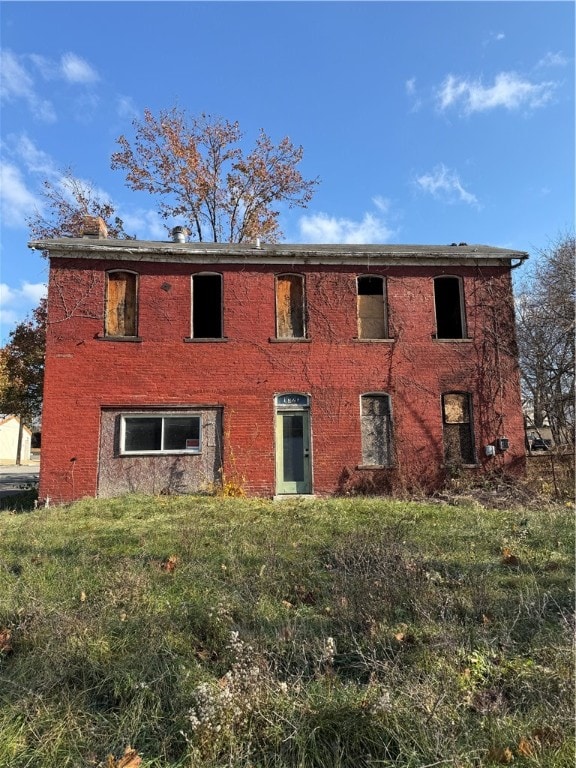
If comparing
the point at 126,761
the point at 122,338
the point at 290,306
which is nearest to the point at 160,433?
the point at 122,338

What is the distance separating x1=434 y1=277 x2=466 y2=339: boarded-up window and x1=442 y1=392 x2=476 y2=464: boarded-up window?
182 centimetres

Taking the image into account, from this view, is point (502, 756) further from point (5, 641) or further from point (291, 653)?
point (5, 641)

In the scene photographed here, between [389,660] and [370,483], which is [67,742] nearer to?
[389,660]

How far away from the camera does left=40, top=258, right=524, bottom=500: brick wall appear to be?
13.0m

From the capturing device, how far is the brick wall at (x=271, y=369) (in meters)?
13.0

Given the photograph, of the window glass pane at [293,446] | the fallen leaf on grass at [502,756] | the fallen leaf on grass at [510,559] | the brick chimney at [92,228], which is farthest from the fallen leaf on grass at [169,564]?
the brick chimney at [92,228]

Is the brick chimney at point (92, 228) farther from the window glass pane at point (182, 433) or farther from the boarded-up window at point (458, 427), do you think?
the boarded-up window at point (458, 427)

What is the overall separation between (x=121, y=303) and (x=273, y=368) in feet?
14.1

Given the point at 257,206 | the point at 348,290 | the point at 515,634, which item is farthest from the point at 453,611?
the point at 257,206

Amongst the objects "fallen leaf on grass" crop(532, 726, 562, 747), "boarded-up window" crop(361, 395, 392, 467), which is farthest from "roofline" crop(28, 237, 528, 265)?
"fallen leaf on grass" crop(532, 726, 562, 747)

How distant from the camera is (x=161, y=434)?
1306 cm

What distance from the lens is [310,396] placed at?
536 inches

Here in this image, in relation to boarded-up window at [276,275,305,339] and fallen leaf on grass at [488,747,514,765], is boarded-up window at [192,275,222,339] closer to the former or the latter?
boarded-up window at [276,275,305,339]

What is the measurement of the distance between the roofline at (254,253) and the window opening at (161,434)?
13.8 ft
